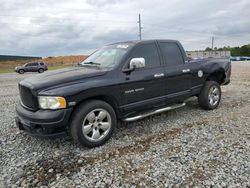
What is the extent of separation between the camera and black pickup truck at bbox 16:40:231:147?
11.2ft

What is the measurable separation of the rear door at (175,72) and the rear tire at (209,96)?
0.61 metres

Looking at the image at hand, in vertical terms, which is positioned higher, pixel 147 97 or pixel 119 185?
pixel 147 97

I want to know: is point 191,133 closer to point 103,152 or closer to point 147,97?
point 147,97

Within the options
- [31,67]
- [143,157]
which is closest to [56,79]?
[143,157]

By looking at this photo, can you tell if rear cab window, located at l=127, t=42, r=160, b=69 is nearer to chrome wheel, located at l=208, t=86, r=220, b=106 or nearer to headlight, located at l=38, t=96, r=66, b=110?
headlight, located at l=38, t=96, r=66, b=110

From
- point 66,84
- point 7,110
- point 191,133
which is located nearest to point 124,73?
point 66,84

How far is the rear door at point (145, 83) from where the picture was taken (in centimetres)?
411

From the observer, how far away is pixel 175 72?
16.0 feet

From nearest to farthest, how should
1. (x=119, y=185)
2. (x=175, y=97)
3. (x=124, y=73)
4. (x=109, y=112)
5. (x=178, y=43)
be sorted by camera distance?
1. (x=119, y=185)
2. (x=109, y=112)
3. (x=124, y=73)
4. (x=175, y=97)
5. (x=178, y=43)

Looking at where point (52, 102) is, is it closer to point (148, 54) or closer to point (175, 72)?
point (148, 54)

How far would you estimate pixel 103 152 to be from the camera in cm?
360

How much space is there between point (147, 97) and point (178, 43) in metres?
1.79

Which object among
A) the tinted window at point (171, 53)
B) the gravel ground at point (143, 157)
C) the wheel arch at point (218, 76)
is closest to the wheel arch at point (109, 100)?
the gravel ground at point (143, 157)

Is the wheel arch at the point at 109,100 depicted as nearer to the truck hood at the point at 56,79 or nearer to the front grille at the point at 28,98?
the truck hood at the point at 56,79
